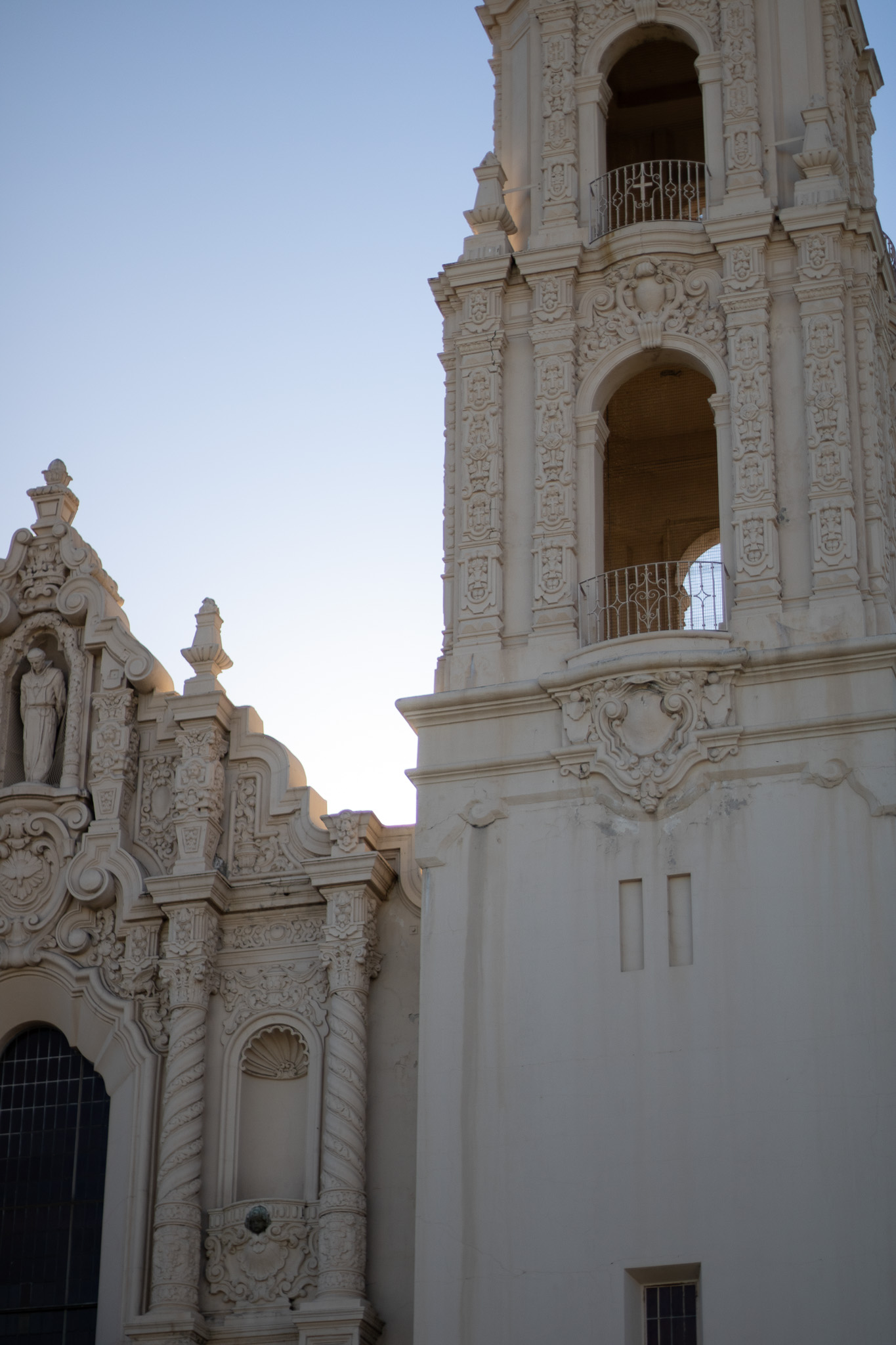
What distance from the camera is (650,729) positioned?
18781 millimetres

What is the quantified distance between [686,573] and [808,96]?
4824mm

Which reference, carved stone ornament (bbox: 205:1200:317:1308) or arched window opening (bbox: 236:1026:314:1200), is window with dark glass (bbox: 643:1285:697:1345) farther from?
arched window opening (bbox: 236:1026:314:1200)

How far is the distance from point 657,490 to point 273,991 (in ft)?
23.9

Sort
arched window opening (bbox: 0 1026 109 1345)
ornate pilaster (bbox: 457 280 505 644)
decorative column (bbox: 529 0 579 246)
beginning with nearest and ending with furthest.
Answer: arched window opening (bbox: 0 1026 109 1345), ornate pilaster (bbox: 457 280 505 644), decorative column (bbox: 529 0 579 246)

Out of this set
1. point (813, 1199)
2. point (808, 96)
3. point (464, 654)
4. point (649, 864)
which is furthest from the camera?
point (808, 96)

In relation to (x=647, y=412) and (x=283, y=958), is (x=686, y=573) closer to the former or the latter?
(x=647, y=412)

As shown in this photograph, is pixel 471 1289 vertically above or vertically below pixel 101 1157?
below

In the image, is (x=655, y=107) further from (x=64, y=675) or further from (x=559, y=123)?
(x=64, y=675)

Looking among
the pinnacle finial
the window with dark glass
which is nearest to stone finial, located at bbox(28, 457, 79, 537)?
the pinnacle finial

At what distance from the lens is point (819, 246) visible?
806 inches

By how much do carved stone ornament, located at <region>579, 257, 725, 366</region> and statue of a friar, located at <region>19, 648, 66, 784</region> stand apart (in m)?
6.08

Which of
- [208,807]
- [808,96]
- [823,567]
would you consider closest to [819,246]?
[808,96]

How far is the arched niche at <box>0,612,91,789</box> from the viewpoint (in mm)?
22188

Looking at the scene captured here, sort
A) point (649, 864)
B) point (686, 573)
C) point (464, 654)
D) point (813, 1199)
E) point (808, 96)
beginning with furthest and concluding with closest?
1. point (686, 573)
2. point (808, 96)
3. point (464, 654)
4. point (649, 864)
5. point (813, 1199)
